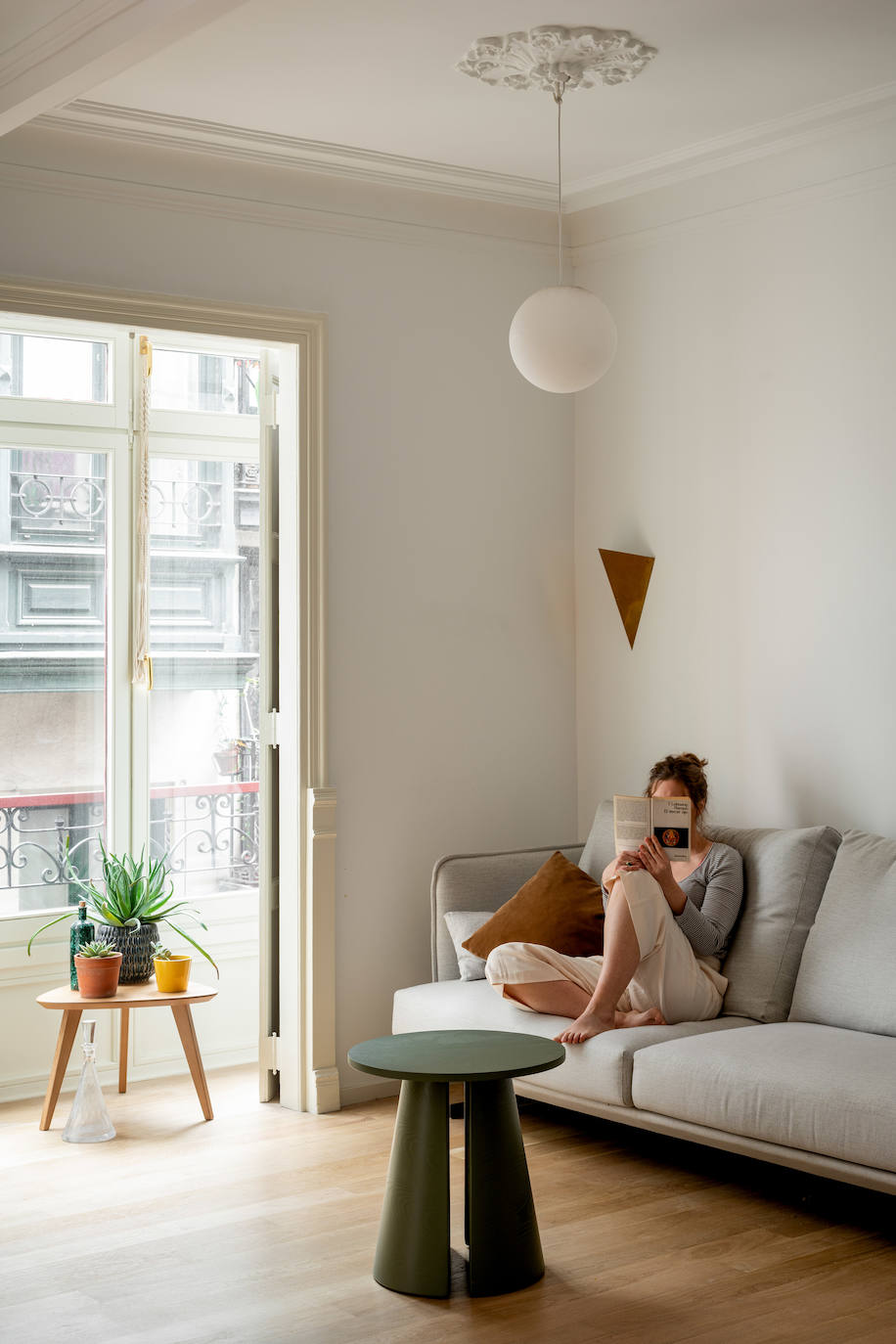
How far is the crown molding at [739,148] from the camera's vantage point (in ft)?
13.0

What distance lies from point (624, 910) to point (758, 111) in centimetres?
229

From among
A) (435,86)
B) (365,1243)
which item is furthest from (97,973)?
(435,86)

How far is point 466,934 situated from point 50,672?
1.66m

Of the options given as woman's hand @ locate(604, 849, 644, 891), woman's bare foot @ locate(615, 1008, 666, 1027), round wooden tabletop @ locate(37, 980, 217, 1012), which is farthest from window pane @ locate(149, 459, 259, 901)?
woman's bare foot @ locate(615, 1008, 666, 1027)

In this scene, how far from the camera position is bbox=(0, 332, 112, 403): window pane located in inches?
183

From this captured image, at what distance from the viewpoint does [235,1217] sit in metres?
3.38

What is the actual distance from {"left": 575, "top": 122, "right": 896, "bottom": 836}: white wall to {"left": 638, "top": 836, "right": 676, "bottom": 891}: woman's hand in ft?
2.14

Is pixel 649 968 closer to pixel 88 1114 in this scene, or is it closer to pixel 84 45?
pixel 88 1114

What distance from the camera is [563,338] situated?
3609 millimetres

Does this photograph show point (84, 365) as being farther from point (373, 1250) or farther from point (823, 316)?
point (373, 1250)

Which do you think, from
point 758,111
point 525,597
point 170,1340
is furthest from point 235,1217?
point 758,111

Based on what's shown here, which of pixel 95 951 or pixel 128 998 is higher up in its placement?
pixel 95 951

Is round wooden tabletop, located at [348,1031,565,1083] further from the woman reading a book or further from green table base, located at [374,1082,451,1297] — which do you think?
the woman reading a book

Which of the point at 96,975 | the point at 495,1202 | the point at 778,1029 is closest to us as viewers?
the point at 495,1202
